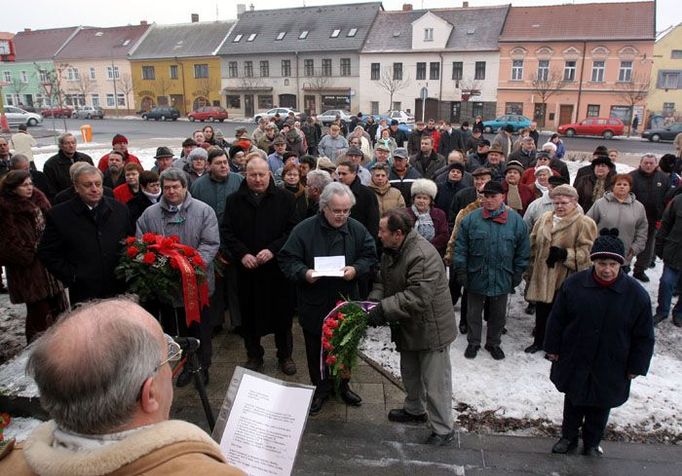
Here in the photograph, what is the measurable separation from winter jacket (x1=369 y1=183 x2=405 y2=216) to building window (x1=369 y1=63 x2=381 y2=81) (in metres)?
41.6

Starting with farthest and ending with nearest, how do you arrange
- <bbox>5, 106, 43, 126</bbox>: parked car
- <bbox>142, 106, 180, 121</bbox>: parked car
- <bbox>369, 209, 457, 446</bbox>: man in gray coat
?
1. <bbox>142, 106, 180, 121</bbox>: parked car
2. <bbox>5, 106, 43, 126</bbox>: parked car
3. <bbox>369, 209, 457, 446</bbox>: man in gray coat

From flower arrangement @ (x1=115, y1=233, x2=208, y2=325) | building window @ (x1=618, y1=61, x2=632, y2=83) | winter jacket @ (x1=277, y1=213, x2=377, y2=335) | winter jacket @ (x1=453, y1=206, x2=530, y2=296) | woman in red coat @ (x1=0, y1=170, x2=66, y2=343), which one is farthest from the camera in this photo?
building window @ (x1=618, y1=61, x2=632, y2=83)

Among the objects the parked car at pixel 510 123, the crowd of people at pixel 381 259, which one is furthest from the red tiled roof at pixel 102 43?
the crowd of people at pixel 381 259

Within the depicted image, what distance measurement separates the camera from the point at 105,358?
51.6 inches

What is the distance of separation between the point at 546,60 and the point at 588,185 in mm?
37780

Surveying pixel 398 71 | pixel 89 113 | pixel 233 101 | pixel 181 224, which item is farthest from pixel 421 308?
pixel 233 101

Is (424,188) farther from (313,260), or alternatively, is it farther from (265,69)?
(265,69)

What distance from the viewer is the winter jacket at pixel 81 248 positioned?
4438mm

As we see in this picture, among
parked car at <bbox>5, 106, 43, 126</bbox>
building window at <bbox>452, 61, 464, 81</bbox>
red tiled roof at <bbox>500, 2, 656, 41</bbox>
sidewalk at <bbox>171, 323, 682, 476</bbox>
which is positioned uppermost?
red tiled roof at <bbox>500, 2, 656, 41</bbox>

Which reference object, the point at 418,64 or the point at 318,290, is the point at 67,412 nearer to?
the point at 318,290

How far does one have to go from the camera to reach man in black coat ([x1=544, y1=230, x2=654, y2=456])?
373 cm

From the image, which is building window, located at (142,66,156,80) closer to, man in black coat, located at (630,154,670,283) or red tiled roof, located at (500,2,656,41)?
red tiled roof, located at (500,2,656,41)

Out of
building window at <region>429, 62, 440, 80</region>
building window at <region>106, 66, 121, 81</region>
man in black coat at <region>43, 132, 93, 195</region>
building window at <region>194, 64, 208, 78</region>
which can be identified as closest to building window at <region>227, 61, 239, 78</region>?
building window at <region>194, 64, 208, 78</region>

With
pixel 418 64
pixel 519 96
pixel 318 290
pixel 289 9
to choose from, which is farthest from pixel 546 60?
pixel 318 290
